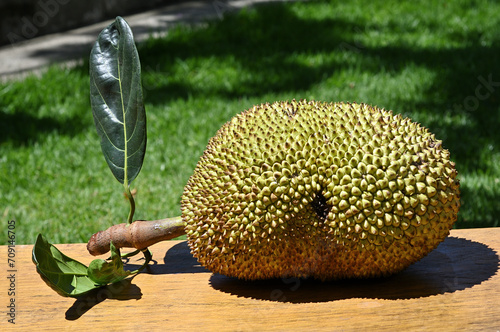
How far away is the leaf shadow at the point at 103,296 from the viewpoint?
124 cm

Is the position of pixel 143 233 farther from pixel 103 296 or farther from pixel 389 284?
pixel 389 284

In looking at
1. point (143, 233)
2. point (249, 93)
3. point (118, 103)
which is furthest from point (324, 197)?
point (249, 93)

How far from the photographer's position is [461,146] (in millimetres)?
2891

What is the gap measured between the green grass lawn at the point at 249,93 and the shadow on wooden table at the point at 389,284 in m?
1.05

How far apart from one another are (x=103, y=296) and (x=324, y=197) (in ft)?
1.81

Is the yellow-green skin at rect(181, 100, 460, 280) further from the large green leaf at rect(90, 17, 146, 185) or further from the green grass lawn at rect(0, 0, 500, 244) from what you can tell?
the green grass lawn at rect(0, 0, 500, 244)

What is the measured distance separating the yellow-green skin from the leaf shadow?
8.4 inches

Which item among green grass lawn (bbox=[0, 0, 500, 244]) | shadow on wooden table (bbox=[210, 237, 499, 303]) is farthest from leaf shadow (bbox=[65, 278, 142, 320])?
green grass lawn (bbox=[0, 0, 500, 244])

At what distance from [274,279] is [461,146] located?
191 centimetres

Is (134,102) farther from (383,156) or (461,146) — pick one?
(461,146)

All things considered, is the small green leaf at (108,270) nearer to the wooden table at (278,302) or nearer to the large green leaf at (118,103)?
the wooden table at (278,302)

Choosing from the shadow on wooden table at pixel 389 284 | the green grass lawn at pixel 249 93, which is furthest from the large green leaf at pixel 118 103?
the green grass lawn at pixel 249 93

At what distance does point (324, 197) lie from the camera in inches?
→ 45.8

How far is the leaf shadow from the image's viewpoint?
1242 millimetres
